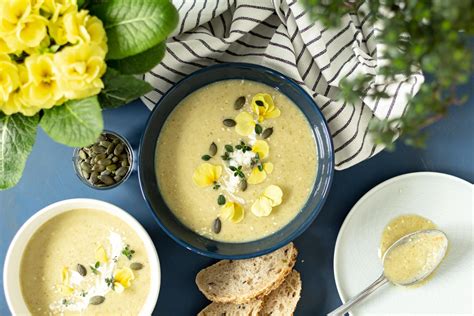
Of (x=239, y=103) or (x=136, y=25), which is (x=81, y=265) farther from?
(x=136, y=25)

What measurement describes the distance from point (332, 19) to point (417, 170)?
880 millimetres

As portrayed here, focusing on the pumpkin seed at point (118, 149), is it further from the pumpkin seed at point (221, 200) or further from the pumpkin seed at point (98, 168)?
the pumpkin seed at point (221, 200)

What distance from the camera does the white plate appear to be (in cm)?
215

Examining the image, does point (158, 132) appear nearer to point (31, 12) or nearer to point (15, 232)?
point (15, 232)

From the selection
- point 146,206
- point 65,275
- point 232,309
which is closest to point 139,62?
point 146,206

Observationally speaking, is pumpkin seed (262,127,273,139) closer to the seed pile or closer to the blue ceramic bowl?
the blue ceramic bowl

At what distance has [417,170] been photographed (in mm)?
2215

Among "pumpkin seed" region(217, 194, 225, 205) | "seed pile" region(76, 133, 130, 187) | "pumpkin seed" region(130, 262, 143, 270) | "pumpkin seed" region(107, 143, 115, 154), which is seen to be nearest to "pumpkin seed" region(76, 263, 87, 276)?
"pumpkin seed" region(130, 262, 143, 270)

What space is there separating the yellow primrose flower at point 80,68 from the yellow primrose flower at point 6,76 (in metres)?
0.10

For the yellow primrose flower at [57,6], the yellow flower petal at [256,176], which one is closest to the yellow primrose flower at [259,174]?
the yellow flower petal at [256,176]

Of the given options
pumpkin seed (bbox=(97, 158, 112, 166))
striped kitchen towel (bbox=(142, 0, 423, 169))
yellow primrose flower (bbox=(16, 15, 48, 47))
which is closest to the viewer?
yellow primrose flower (bbox=(16, 15, 48, 47))

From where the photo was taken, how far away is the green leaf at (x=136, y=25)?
1519 millimetres

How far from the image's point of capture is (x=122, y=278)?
2.08m

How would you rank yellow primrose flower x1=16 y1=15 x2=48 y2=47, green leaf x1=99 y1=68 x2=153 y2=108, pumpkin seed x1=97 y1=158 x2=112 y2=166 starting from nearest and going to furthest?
yellow primrose flower x1=16 y1=15 x2=48 y2=47 < green leaf x1=99 y1=68 x2=153 y2=108 < pumpkin seed x1=97 y1=158 x2=112 y2=166
